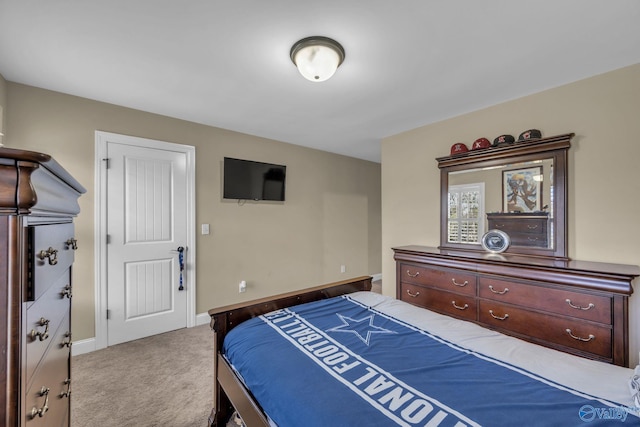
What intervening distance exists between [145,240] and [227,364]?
195cm

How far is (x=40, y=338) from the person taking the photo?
2.55 ft

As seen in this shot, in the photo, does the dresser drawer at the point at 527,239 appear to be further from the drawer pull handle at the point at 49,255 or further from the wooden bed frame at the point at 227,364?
the drawer pull handle at the point at 49,255

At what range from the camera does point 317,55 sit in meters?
1.70

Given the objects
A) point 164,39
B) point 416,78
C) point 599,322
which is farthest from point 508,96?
point 164,39

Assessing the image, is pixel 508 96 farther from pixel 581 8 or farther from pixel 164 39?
pixel 164 39

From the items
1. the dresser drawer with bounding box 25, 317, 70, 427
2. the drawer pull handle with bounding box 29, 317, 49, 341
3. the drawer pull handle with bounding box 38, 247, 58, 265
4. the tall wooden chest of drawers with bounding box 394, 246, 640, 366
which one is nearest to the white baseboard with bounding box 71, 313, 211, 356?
the dresser drawer with bounding box 25, 317, 70, 427

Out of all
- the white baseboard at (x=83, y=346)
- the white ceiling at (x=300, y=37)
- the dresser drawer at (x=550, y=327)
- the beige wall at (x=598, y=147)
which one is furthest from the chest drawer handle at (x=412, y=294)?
the white baseboard at (x=83, y=346)

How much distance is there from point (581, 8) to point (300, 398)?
2332 mm

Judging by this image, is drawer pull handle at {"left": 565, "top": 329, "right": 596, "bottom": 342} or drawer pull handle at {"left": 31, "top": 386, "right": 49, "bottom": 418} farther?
drawer pull handle at {"left": 565, "top": 329, "right": 596, "bottom": 342}

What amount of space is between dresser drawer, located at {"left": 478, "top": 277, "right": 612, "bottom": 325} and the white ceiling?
166 centimetres

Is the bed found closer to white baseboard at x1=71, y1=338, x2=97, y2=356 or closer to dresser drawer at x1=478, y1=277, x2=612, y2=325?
dresser drawer at x1=478, y1=277, x2=612, y2=325

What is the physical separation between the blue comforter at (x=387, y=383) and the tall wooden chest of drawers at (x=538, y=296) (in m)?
1.21

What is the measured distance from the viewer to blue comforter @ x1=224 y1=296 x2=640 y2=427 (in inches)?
34.0

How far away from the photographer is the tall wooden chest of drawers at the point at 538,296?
5.69 feet
